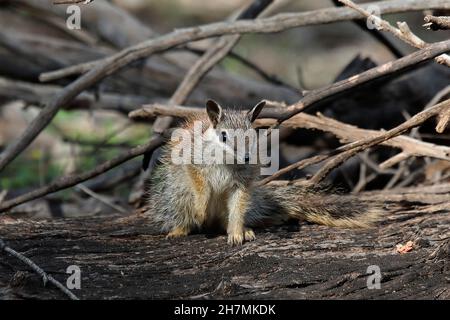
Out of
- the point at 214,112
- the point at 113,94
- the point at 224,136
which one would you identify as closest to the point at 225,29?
the point at 214,112

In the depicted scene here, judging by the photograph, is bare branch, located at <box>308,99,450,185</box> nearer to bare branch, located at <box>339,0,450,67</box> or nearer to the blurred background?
bare branch, located at <box>339,0,450,67</box>

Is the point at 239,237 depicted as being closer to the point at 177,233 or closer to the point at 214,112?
the point at 177,233

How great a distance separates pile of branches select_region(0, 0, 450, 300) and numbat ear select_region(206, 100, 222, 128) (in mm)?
530

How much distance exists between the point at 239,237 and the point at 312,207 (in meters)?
0.61

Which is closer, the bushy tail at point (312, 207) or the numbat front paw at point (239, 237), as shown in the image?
the numbat front paw at point (239, 237)

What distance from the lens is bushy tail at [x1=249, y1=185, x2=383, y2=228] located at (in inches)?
189

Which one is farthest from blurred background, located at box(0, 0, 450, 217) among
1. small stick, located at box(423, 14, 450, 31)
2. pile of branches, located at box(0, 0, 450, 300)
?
small stick, located at box(423, 14, 450, 31)

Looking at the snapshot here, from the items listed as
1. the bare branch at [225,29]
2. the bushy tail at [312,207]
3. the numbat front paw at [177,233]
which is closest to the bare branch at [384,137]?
the bushy tail at [312,207]

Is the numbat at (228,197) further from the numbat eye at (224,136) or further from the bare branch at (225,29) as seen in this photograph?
the bare branch at (225,29)

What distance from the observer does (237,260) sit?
4133mm

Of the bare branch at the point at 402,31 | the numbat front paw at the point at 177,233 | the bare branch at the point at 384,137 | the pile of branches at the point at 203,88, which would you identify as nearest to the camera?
the bare branch at the point at 402,31

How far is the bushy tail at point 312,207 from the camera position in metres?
4.79

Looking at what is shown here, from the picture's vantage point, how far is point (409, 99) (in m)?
6.83

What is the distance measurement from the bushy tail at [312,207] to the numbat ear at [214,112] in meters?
0.55
